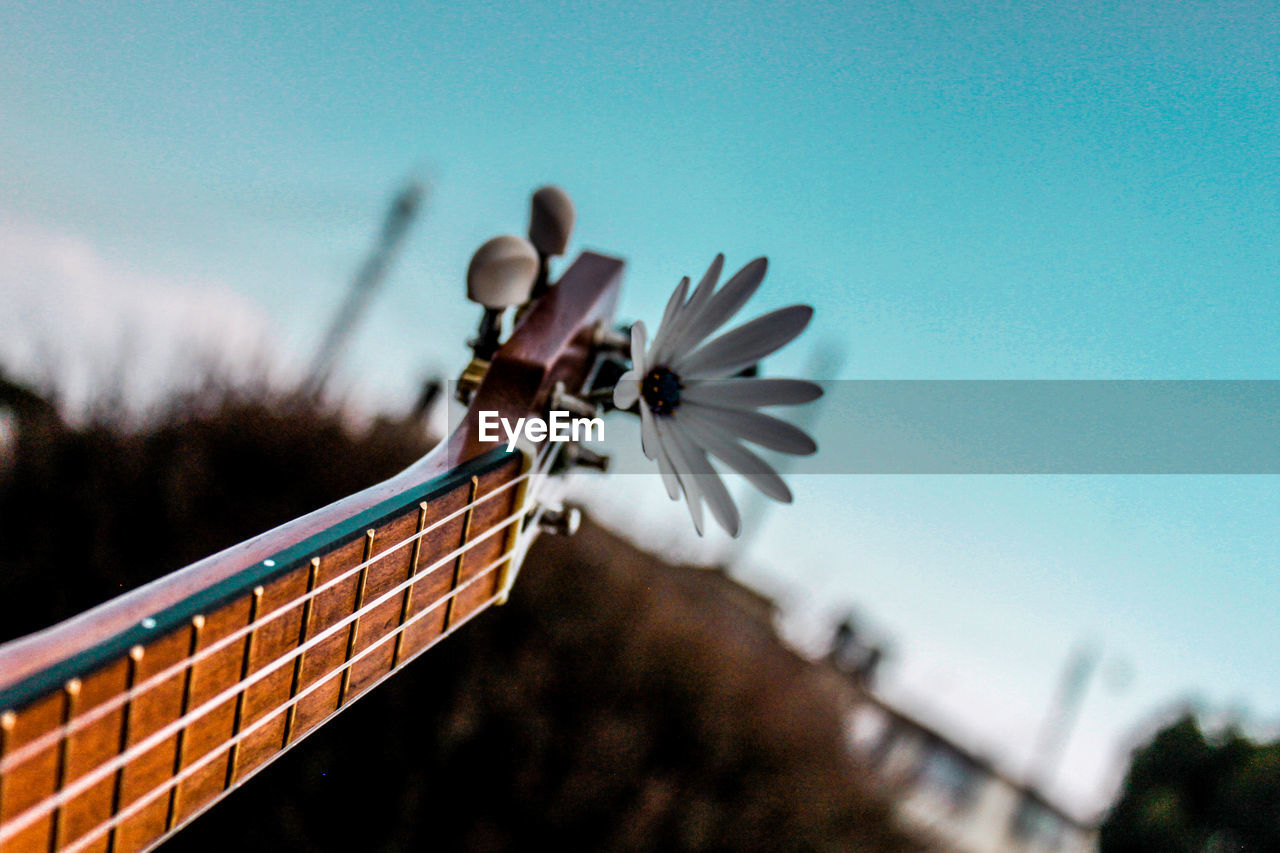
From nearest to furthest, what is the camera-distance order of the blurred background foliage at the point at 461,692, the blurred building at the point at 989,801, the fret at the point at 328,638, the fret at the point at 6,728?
the fret at the point at 6,728 < the fret at the point at 328,638 < the blurred background foliage at the point at 461,692 < the blurred building at the point at 989,801

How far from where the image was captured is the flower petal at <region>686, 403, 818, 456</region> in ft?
2.66

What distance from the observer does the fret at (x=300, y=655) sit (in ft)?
1.89

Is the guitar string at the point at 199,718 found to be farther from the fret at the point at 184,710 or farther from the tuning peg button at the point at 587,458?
the tuning peg button at the point at 587,458

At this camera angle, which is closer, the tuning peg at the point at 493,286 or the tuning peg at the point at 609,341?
the tuning peg at the point at 493,286

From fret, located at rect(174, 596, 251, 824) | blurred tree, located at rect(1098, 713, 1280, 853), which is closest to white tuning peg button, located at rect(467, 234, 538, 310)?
fret, located at rect(174, 596, 251, 824)

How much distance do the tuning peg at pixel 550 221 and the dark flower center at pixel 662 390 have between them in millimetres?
257

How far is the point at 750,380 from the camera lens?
32.7 inches

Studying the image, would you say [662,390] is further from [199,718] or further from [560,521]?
[199,718]

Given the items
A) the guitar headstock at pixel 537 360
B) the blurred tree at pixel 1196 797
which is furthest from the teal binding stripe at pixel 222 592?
the blurred tree at pixel 1196 797

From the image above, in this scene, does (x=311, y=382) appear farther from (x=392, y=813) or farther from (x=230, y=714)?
(x=230, y=714)

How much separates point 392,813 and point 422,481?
1.98m

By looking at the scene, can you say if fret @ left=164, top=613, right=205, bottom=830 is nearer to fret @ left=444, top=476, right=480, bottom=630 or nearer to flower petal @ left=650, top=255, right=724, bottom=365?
fret @ left=444, top=476, right=480, bottom=630

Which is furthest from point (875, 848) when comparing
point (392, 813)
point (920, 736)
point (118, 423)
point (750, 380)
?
point (920, 736)

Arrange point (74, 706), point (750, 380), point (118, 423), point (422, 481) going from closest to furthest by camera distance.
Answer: point (74, 706) → point (422, 481) → point (750, 380) → point (118, 423)
